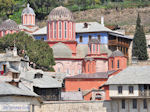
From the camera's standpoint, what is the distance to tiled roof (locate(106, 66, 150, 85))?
248 ft

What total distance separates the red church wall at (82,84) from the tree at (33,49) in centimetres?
867

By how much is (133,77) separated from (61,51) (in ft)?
119

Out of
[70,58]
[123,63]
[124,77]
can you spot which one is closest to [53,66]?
[70,58]

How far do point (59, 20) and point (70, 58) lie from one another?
26.3ft

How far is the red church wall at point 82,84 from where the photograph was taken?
92.6m

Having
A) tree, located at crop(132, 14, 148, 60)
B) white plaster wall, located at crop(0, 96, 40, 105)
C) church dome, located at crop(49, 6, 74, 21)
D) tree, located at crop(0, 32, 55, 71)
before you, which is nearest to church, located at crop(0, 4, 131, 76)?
church dome, located at crop(49, 6, 74, 21)

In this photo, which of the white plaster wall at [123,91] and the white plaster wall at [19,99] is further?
the white plaster wall at [123,91]

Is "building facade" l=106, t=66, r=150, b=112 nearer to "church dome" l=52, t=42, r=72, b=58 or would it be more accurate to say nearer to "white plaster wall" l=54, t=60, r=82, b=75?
"white plaster wall" l=54, t=60, r=82, b=75

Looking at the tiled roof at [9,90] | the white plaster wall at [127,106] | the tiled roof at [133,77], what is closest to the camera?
the tiled roof at [9,90]

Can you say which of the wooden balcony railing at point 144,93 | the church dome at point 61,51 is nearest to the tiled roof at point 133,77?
the wooden balcony railing at point 144,93

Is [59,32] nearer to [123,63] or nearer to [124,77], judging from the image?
[123,63]

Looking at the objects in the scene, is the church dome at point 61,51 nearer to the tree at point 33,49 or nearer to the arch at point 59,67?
the arch at point 59,67

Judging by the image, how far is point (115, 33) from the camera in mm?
119438

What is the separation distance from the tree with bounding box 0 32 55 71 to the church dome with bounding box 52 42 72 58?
248 inches
